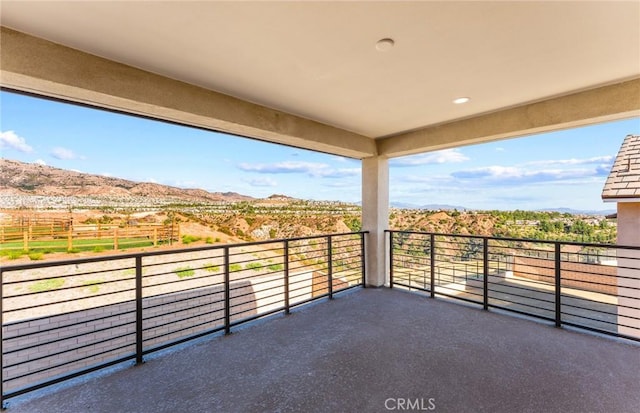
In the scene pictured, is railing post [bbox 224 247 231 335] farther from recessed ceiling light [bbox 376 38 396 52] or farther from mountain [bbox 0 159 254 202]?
recessed ceiling light [bbox 376 38 396 52]

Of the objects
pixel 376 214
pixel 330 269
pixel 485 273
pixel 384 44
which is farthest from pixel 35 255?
pixel 485 273

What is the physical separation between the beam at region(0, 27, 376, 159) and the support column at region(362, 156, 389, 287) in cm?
153

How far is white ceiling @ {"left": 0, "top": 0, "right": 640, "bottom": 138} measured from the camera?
1.44 m

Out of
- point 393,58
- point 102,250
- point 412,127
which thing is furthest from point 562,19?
point 102,250

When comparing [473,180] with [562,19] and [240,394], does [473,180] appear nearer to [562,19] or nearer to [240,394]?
[562,19]

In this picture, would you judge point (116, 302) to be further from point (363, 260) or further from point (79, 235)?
point (363, 260)

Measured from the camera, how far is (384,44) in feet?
5.74

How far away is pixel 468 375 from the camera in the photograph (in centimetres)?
199

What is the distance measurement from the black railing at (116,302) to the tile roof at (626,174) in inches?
133

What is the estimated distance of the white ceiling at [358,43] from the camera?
1.44 meters

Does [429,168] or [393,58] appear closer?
[393,58]

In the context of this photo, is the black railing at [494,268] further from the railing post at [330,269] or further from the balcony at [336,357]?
the railing post at [330,269]

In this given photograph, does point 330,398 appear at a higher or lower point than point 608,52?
lower

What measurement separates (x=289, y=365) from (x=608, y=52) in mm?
3262
